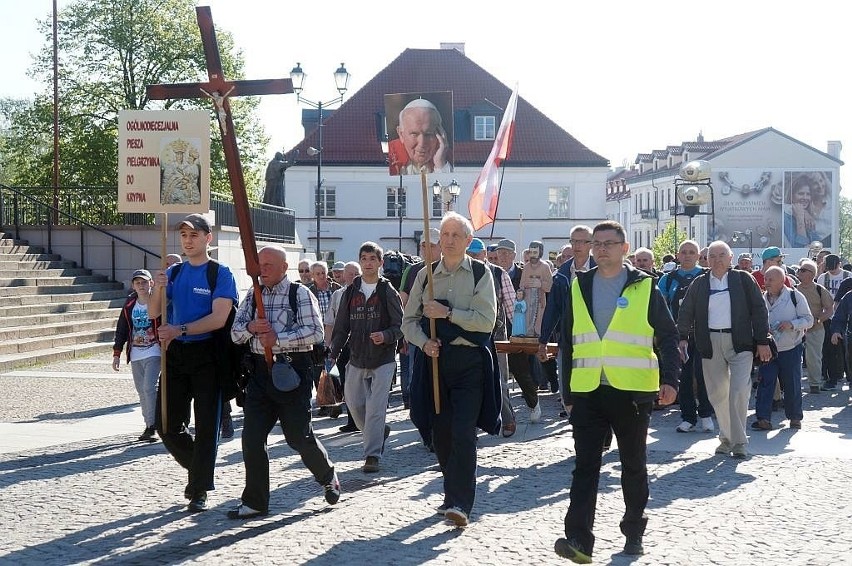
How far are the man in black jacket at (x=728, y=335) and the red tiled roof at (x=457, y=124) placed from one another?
2034 inches

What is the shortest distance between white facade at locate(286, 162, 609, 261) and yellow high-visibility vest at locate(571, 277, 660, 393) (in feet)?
183

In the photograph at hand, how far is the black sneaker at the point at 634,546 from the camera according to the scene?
257 inches

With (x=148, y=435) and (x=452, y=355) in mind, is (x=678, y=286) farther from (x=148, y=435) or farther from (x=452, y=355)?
(x=452, y=355)

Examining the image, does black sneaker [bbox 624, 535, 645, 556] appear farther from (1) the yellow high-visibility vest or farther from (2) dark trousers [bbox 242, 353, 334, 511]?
(2) dark trousers [bbox 242, 353, 334, 511]

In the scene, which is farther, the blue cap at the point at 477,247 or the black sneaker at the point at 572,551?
the blue cap at the point at 477,247

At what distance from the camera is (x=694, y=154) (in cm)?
9681

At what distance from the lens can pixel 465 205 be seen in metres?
63.4

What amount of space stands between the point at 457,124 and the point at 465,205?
456cm

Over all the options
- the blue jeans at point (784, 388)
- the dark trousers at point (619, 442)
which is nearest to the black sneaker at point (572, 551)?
the dark trousers at point (619, 442)

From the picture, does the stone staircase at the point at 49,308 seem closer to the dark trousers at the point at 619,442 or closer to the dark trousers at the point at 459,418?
the dark trousers at the point at 459,418

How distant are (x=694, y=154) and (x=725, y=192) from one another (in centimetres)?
662

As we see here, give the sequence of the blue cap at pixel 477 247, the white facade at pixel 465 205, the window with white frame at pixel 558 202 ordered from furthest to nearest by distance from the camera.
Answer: the window with white frame at pixel 558 202 → the white facade at pixel 465 205 → the blue cap at pixel 477 247

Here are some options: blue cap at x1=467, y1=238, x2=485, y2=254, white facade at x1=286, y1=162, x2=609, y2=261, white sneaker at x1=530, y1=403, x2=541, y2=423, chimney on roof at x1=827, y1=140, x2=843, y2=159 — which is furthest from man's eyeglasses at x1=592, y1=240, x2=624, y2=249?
chimney on roof at x1=827, y1=140, x2=843, y2=159

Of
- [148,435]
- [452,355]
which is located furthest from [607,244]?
[148,435]
